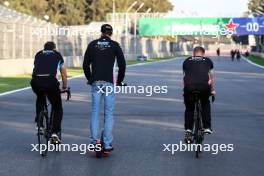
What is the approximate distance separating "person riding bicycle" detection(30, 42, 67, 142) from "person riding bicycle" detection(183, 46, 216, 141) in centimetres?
168

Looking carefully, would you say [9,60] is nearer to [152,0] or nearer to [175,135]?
[175,135]

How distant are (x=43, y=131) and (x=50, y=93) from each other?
51cm

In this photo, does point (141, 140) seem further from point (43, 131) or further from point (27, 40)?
point (27, 40)

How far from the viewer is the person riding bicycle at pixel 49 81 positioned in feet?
30.7

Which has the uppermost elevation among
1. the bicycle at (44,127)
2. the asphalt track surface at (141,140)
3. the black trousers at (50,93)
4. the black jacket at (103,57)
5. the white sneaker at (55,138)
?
the black jacket at (103,57)

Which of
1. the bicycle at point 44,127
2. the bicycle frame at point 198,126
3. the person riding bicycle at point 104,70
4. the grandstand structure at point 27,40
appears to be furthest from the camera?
the grandstand structure at point 27,40

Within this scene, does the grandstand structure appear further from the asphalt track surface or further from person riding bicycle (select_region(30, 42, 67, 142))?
person riding bicycle (select_region(30, 42, 67, 142))

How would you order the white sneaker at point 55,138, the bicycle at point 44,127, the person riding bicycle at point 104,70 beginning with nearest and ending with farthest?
the person riding bicycle at point 104,70 < the bicycle at point 44,127 < the white sneaker at point 55,138

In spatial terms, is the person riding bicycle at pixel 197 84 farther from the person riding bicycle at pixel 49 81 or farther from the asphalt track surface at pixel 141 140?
the person riding bicycle at pixel 49 81

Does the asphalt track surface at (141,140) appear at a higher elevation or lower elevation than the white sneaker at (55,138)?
lower

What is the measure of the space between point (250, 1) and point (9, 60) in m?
141

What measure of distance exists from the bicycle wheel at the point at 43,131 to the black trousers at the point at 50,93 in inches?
3.2

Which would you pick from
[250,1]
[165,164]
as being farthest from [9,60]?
Result: [250,1]

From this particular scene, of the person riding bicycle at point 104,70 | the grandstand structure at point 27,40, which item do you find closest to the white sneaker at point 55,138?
the person riding bicycle at point 104,70
